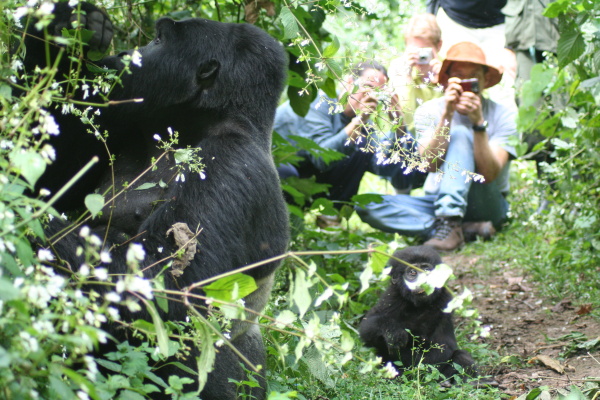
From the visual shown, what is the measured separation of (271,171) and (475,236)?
372 centimetres

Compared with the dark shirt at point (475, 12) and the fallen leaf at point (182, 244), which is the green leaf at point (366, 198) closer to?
the fallen leaf at point (182, 244)

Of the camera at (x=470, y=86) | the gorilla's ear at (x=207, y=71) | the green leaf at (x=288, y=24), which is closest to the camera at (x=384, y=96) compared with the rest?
the green leaf at (x=288, y=24)

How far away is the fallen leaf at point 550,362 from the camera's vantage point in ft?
10.3

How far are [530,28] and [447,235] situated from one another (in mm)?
1955

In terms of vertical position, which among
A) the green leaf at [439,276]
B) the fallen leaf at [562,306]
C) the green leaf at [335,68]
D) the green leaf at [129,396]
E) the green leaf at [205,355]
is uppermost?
the green leaf at [335,68]

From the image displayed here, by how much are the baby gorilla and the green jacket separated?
3.05 m

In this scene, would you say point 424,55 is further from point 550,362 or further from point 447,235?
point 550,362

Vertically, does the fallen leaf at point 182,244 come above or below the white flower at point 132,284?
below

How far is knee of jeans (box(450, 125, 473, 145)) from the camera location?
5.44 metres

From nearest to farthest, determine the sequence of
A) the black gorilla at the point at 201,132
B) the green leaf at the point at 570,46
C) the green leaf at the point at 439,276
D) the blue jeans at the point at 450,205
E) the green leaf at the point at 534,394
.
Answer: the green leaf at the point at 439,276 < the black gorilla at the point at 201,132 < the green leaf at the point at 534,394 < the green leaf at the point at 570,46 < the blue jeans at the point at 450,205

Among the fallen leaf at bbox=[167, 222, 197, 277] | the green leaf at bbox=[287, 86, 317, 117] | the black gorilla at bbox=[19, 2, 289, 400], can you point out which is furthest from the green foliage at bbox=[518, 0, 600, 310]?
the fallen leaf at bbox=[167, 222, 197, 277]

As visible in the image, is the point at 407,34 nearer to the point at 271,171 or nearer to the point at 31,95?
the point at 271,171

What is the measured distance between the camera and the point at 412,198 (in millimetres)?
5824

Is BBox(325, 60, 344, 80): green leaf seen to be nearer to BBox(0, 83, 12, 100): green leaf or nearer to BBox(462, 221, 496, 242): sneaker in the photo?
BBox(0, 83, 12, 100): green leaf
